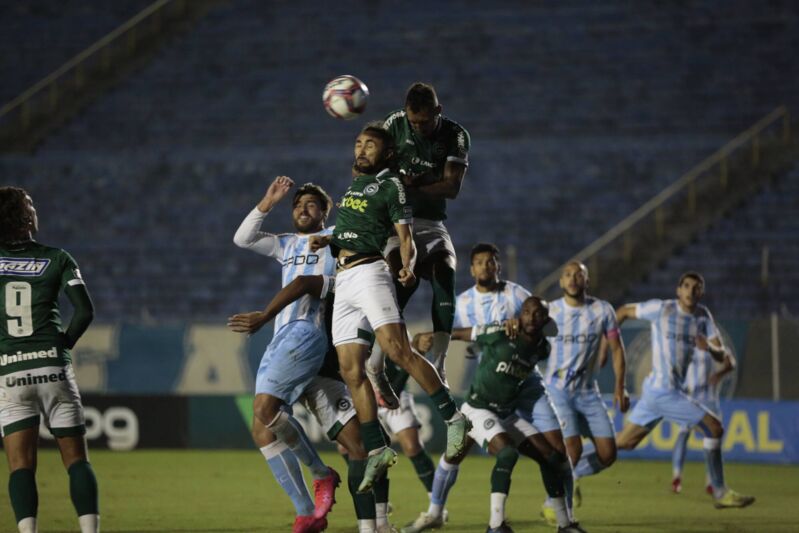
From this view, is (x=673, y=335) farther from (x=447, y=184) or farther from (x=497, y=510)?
(x=447, y=184)

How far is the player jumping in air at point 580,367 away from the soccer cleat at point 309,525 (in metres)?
3.38

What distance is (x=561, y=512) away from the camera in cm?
958

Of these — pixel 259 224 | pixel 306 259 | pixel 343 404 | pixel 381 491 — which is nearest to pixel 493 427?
pixel 343 404

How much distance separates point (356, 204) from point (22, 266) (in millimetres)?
2051

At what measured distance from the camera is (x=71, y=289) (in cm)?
788

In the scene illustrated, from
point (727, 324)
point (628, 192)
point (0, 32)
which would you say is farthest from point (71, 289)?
point (0, 32)

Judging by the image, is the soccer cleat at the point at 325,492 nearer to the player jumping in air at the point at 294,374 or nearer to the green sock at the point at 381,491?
the player jumping in air at the point at 294,374

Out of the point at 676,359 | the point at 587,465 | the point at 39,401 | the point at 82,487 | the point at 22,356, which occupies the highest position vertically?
the point at 22,356

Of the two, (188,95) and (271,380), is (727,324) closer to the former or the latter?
(271,380)

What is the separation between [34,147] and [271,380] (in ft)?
69.0

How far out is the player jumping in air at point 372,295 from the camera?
810 centimetres

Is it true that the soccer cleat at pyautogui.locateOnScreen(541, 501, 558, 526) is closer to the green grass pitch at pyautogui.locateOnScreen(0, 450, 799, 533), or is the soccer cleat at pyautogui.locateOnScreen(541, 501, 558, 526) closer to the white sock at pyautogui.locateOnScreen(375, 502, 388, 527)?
the green grass pitch at pyautogui.locateOnScreen(0, 450, 799, 533)

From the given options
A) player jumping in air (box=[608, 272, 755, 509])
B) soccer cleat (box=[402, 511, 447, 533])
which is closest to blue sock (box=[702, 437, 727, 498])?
player jumping in air (box=[608, 272, 755, 509])

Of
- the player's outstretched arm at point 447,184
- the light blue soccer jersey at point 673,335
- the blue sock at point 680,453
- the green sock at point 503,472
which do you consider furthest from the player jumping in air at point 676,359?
the player's outstretched arm at point 447,184
